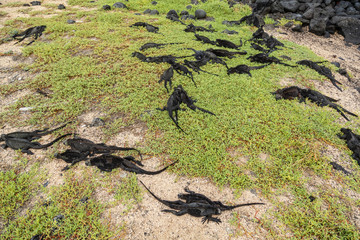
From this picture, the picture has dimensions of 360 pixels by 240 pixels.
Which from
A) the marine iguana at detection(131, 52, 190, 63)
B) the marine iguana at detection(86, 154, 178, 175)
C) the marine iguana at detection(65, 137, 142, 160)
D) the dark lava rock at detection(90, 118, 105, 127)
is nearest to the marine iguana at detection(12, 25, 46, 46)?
the marine iguana at detection(131, 52, 190, 63)

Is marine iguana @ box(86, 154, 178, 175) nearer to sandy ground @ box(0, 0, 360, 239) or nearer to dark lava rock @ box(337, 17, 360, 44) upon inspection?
sandy ground @ box(0, 0, 360, 239)

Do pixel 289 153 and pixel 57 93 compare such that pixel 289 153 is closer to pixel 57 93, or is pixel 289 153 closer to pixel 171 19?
pixel 57 93

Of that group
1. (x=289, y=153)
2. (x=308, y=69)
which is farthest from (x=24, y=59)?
(x=308, y=69)

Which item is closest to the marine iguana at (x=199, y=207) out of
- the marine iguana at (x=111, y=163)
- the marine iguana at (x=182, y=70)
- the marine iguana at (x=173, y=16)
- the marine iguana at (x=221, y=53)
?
the marine iguana at (x=111, y=163)

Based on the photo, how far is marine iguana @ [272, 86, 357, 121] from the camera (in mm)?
4789

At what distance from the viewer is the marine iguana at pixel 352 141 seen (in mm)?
3515

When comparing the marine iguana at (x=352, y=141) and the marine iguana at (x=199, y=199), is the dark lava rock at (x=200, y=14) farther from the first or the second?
the marine iguana at (x=199, y=199)

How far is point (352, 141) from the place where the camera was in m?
3.66

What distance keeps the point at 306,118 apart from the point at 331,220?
2.37 meters

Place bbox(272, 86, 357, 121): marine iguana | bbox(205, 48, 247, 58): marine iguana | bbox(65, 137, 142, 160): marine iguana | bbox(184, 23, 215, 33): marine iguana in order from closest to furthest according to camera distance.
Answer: bbox(65, 137, 142, 160): marine iguana
bbox(272, 86, 357, 121): marine iguana
bbox(205, 48, 247, 58): marine iguana
bbox(184, 23, 215, 33): marine iguana

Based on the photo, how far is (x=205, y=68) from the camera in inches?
239

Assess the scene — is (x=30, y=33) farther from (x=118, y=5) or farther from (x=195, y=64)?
(x=195, y=64)

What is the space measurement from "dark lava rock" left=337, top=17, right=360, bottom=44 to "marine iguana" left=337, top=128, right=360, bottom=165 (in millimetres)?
8928

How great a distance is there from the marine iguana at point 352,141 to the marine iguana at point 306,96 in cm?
105
